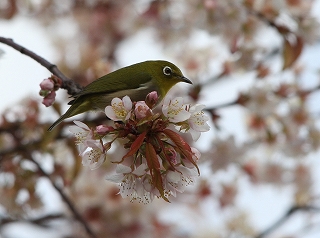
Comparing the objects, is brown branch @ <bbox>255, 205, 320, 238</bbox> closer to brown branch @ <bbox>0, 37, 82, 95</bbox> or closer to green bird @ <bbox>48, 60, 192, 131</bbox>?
green bird @ <bbox>48, 60, 192, 131</bbox>

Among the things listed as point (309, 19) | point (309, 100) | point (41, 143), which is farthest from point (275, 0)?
point (41, 143)

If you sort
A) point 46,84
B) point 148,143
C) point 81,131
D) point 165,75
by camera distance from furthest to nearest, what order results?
point 165,75 < point 46,84 < point 81,131 < point 148,143

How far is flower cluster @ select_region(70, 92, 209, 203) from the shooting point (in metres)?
1.25

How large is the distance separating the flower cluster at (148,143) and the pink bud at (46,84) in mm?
197

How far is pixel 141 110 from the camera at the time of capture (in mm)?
1254

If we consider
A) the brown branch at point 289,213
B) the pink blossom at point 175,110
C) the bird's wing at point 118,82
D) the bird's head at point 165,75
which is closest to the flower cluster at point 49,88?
the bird's wing at point 118,82

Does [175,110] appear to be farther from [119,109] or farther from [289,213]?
[289,213]

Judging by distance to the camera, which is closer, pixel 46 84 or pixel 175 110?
pixel 175 110

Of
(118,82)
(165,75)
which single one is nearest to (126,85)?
(118,82)

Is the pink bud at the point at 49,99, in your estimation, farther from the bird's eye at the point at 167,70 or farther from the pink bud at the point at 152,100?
the bird's eye at the point at 167,70

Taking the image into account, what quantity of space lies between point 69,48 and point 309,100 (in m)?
2.02

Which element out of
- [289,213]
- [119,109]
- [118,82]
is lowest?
[119,109]

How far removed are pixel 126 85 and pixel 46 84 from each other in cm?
35

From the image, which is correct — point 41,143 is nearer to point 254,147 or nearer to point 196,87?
point 196,87
